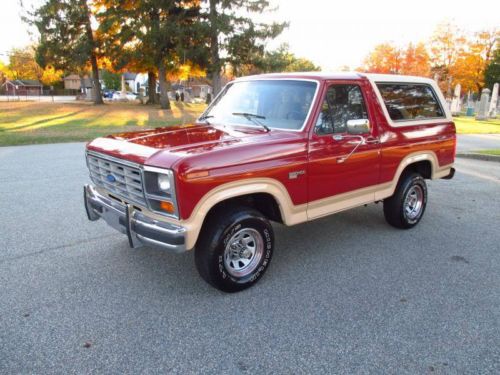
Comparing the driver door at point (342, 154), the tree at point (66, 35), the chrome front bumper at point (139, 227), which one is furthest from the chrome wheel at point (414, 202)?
the tree at point (66, 35)

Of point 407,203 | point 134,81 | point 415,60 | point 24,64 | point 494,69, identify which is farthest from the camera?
point 134,81

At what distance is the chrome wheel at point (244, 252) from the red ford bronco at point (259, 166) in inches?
0.4

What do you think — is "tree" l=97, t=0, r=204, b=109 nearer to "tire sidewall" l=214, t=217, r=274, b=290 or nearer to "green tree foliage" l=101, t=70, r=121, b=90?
"tire sidewall" l=214, t=217, r=274, b=290

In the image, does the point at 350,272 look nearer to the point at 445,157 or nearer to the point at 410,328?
the point at 410,328

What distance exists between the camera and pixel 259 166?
3.52 metres

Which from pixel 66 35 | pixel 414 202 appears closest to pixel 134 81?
pixel 66 35

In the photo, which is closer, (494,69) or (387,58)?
(387,58)

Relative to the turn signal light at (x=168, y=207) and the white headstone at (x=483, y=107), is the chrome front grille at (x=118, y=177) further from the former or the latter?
the white headstone at (x=483, y=107)

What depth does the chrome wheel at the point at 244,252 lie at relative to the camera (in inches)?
143

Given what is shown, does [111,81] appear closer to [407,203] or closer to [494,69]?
[494,69]

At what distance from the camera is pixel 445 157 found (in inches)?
223

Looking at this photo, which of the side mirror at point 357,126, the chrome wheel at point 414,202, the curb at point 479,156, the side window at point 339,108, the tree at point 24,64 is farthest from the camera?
the tree at point 24,64

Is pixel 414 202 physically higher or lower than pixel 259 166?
lower

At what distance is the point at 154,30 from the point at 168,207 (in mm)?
25306
